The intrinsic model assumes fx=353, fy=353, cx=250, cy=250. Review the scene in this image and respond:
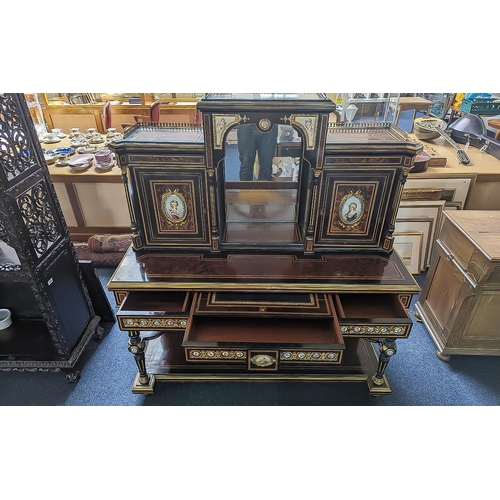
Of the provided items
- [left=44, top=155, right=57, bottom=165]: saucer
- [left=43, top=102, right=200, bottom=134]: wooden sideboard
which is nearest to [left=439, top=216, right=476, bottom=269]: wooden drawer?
[left=44, top=155, right=57, bottom=165]: saucer

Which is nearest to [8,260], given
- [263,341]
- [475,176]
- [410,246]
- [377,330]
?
[263,341]

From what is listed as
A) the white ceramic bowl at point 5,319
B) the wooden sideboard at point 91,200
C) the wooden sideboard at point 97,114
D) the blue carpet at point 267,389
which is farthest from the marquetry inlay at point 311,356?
the wooden sideboard at point 97,114

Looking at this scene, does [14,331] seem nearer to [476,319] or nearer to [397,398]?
[397,398]

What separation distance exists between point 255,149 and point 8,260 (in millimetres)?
1655

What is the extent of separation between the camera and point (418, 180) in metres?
2.95

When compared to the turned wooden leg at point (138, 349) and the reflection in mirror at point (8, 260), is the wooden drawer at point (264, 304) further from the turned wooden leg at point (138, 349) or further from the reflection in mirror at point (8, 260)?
the reflection in mirror at point (8, 260)

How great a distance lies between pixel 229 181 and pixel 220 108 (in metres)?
0.71

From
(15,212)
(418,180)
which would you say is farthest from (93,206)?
(418,180)

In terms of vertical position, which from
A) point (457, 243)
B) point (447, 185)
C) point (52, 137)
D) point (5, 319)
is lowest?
point (5, 319)

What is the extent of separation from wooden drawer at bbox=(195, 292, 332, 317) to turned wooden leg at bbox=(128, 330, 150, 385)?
1.37 ft

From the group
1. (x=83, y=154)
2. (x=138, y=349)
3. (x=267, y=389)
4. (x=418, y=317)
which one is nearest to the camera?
(x=138, y=349)

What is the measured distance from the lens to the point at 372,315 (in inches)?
76.9

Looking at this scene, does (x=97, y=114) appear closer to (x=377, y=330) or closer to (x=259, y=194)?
(x=259, y=194)

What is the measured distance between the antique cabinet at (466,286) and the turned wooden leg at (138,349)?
1993mm
